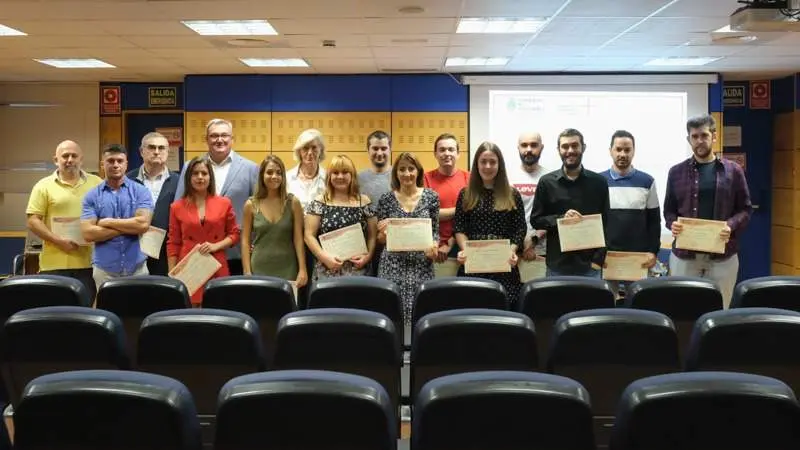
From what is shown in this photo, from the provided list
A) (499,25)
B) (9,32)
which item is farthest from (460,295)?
(9,32)

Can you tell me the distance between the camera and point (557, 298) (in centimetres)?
306

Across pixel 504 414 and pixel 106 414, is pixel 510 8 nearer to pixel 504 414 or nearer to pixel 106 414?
pixel 504 414

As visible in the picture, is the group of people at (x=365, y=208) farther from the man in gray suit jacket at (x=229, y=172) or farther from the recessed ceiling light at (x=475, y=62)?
the recessed ceiling light at (x=475, y=62)

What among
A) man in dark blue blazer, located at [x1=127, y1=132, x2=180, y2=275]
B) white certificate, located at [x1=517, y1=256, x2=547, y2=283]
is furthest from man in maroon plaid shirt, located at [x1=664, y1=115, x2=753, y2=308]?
man in dark blue blazer, located at [x1=127, y1=132, x2=180, y2=275]

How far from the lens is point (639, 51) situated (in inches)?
310

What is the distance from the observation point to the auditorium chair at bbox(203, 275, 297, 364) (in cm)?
306

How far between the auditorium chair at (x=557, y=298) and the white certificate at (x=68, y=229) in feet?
10.2

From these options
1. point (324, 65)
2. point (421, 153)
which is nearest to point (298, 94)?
point (324, 65)

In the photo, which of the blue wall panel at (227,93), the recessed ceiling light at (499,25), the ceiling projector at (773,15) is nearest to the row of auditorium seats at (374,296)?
the ceiling projector at (773,15)

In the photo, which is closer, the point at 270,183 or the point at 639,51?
the point at 270,183

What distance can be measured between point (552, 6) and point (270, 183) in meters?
2.83

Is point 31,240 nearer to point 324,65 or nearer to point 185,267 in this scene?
point 324,65

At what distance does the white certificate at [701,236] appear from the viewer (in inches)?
183

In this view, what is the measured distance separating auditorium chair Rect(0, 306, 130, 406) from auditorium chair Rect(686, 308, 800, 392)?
1818 millimetres
